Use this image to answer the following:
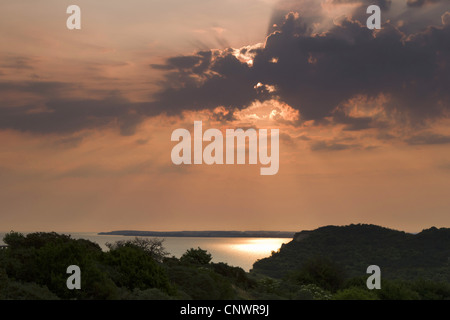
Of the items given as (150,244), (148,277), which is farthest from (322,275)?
(148,277)

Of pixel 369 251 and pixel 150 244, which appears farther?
pixel 369 251

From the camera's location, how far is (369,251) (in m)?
173

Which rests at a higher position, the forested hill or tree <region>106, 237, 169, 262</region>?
tree <region>106, 237, 169, 262</region>

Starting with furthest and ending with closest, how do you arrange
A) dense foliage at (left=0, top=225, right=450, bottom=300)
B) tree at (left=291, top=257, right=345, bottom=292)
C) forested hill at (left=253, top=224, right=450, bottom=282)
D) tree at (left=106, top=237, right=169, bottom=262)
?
forested hill at (left=253, top=224, right=450, bottom=282)
tree at (left=291, top=257, right=345, bottom=292)
tree at (left=106, top=237, right=169, bottom=262)
dense foliage at (left=0, top=225, right=450, bottom=300)

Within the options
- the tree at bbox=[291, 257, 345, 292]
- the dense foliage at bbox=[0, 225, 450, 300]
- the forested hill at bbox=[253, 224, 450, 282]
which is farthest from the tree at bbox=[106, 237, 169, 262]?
the forested hill at bbox=[253, 224, 450, 282]

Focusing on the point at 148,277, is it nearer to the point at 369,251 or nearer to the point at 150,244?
the point at 150,244

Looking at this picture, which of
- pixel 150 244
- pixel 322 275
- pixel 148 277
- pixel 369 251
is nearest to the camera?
pixel 148 277

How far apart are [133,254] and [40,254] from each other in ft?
21.5

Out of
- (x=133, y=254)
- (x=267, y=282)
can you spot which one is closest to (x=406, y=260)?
(x=267, y=282)

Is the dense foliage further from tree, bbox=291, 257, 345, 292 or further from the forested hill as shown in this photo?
the forested hill

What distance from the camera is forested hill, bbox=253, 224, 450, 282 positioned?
488 feet

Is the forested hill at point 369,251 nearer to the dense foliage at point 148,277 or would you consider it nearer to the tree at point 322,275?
the tree at point 322,275

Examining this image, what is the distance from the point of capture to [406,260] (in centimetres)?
15875
